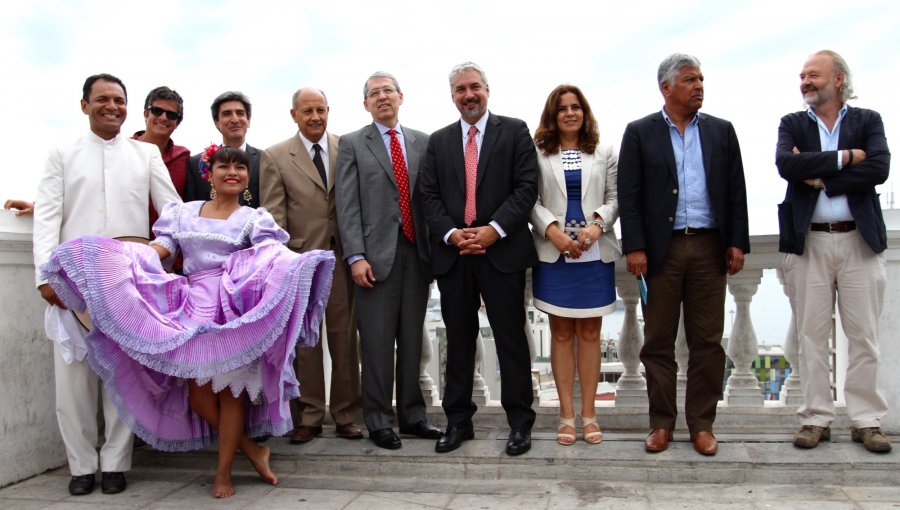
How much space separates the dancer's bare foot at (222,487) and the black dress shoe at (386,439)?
84 cm

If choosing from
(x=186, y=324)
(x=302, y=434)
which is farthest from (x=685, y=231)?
(x=186, y=324)

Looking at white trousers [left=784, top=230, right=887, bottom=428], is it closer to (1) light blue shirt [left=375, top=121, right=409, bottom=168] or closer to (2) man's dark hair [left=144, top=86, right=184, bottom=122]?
(1) light blue shirt [left=375, top=121, right=409, bottom=168]

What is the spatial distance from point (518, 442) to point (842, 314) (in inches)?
71.5

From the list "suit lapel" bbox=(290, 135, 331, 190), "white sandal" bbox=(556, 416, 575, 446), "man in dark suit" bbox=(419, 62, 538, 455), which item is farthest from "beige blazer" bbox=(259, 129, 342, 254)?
"white sandal" bbox=(556, 416, 575, 446)

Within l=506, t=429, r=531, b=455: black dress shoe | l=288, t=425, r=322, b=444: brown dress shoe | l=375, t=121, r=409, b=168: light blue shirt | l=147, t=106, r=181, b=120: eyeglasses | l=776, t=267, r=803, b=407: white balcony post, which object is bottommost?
l=288, t=425, r=322, b=444: brown dress shoe

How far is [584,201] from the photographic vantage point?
162 inches

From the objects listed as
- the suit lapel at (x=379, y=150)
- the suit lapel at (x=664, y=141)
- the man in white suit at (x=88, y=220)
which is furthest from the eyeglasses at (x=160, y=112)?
the suit lapel at (x=664, y=141)

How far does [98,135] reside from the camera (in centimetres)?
416

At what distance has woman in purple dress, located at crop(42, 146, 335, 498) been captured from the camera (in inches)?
140

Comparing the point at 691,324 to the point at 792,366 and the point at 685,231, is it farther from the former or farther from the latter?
the point at 792,366

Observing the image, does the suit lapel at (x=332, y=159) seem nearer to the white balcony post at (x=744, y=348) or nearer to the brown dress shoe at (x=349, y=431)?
the brown dress shoe at (x=349, y=431)

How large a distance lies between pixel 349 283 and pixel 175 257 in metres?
1.00

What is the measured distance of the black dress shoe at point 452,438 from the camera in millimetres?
4121

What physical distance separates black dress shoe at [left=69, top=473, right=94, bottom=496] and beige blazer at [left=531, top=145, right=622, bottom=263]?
8.77 feet
